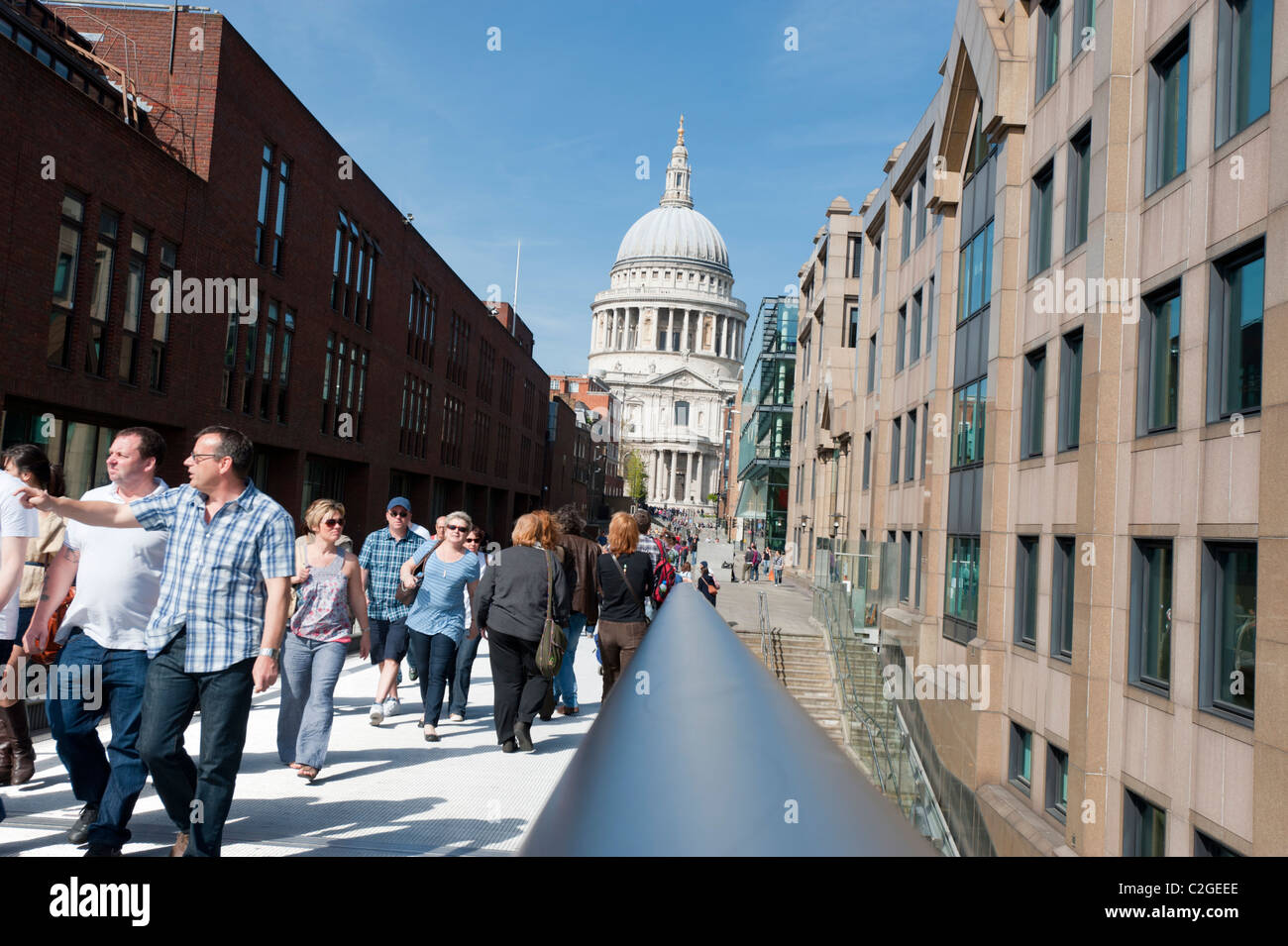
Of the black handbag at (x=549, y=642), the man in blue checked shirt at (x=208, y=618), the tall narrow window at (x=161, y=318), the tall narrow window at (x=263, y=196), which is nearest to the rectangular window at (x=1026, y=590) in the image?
the black handbag at (x=549, y=642)

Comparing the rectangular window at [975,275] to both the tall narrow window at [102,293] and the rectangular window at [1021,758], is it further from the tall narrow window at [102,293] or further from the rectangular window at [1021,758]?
the tall narrow window at [102,293]

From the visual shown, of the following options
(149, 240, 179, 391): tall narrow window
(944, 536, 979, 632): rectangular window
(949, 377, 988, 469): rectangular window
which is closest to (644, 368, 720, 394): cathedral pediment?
(949, 377, 988, 469): rectangular window

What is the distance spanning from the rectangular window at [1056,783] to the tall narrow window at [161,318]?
52.8ft

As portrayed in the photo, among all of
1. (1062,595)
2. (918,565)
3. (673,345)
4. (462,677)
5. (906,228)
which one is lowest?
(462,677)

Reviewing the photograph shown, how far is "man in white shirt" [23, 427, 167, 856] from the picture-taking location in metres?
4.94

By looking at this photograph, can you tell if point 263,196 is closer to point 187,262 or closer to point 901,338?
point 187,262

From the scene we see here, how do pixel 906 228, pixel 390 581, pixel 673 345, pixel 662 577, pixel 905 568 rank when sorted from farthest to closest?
1. pixel 673 345
2. pixel 906 228
3. pixel 905 568
4. pixel 662 577
5. pixel 390 581

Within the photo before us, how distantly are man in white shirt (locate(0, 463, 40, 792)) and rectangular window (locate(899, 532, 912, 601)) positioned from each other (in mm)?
20824

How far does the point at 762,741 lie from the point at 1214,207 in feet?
38.3

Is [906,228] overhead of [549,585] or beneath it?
overhead

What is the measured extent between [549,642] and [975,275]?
15.3m

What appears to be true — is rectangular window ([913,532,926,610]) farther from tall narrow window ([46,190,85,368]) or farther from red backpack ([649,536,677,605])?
tall narrow window ([46,190,85,368])

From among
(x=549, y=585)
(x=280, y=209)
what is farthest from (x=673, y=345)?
(x=549, y=585)

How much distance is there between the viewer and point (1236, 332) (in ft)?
34.1
